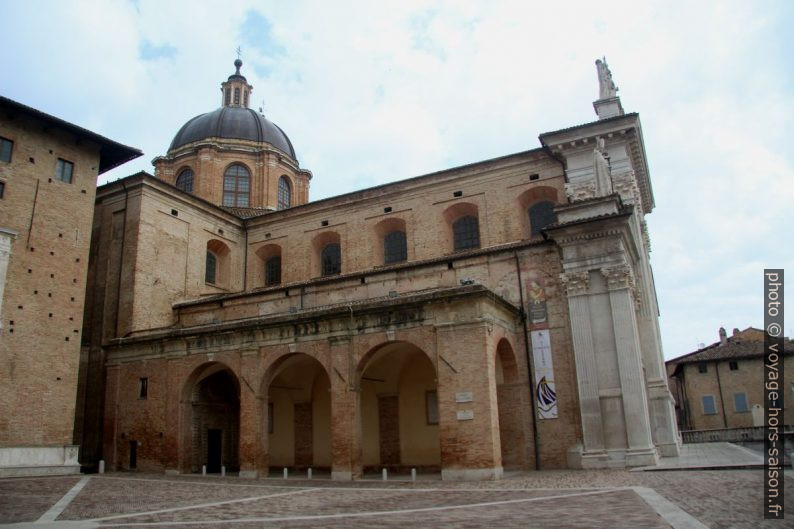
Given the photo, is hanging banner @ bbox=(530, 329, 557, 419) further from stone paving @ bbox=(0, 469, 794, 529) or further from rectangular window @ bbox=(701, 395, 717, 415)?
rectangular window @ bbox=(701, 395, 717, 415)

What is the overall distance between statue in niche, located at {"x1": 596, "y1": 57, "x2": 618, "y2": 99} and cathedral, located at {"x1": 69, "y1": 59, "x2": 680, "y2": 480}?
9cm

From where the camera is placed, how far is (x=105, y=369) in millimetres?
23375

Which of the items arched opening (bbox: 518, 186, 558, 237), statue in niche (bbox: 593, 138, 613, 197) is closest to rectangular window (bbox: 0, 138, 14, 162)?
arched opening (bbox: 518, 186, 558, 237)

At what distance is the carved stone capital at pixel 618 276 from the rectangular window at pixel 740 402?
80.4 feet

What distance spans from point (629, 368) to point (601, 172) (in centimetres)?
638

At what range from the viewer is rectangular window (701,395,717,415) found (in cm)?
3891

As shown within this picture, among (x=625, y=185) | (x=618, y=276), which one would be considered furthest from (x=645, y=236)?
(x=618, y=276)

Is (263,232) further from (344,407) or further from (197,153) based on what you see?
(344,407)

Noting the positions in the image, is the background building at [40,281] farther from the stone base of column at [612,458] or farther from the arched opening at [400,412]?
the stone base of column at [612,458]

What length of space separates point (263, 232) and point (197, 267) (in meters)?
3.61

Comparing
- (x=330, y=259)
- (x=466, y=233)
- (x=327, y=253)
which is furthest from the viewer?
(x=327, y=253)

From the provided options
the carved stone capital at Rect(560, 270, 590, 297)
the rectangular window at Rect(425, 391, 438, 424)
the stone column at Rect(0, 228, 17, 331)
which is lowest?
the rectangular window at Rect(425, 391, 438, 424)

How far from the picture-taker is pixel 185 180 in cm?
3397

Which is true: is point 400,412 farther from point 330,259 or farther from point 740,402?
point 740,402
